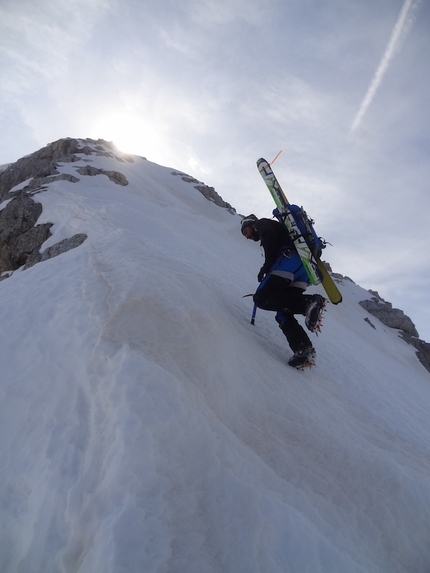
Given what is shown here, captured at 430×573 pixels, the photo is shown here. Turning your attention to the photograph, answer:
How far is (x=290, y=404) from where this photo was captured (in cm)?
401

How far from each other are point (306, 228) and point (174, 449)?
14.3 ft

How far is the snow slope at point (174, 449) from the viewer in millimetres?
2080

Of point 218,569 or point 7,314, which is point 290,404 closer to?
point 218,569

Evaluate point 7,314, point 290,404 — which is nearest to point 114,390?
point 290,404

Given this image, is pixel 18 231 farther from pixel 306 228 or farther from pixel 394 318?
pixel 394 318

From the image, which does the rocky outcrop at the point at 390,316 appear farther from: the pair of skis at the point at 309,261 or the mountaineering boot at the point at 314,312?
the mountaineering boot at the point at 314,312

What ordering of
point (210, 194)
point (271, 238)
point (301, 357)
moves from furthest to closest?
point (210, 194) → point (271, 238) → point (301, 357)

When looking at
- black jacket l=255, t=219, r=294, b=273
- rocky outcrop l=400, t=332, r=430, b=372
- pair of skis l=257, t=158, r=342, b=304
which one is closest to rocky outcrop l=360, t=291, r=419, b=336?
rocky outcrop l=400, t=332, r=430, b=372

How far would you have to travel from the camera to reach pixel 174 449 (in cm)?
246

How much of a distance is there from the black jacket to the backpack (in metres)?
0.17

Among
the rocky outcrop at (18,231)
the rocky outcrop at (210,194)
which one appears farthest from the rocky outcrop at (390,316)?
the rocky outcrop at (18,231)

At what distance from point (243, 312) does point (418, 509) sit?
424cm

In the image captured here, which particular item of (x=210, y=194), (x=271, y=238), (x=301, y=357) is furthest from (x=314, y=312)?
(x=210, y=194)

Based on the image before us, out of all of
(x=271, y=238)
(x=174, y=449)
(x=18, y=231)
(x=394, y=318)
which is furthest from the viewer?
(x=394, y=318)
